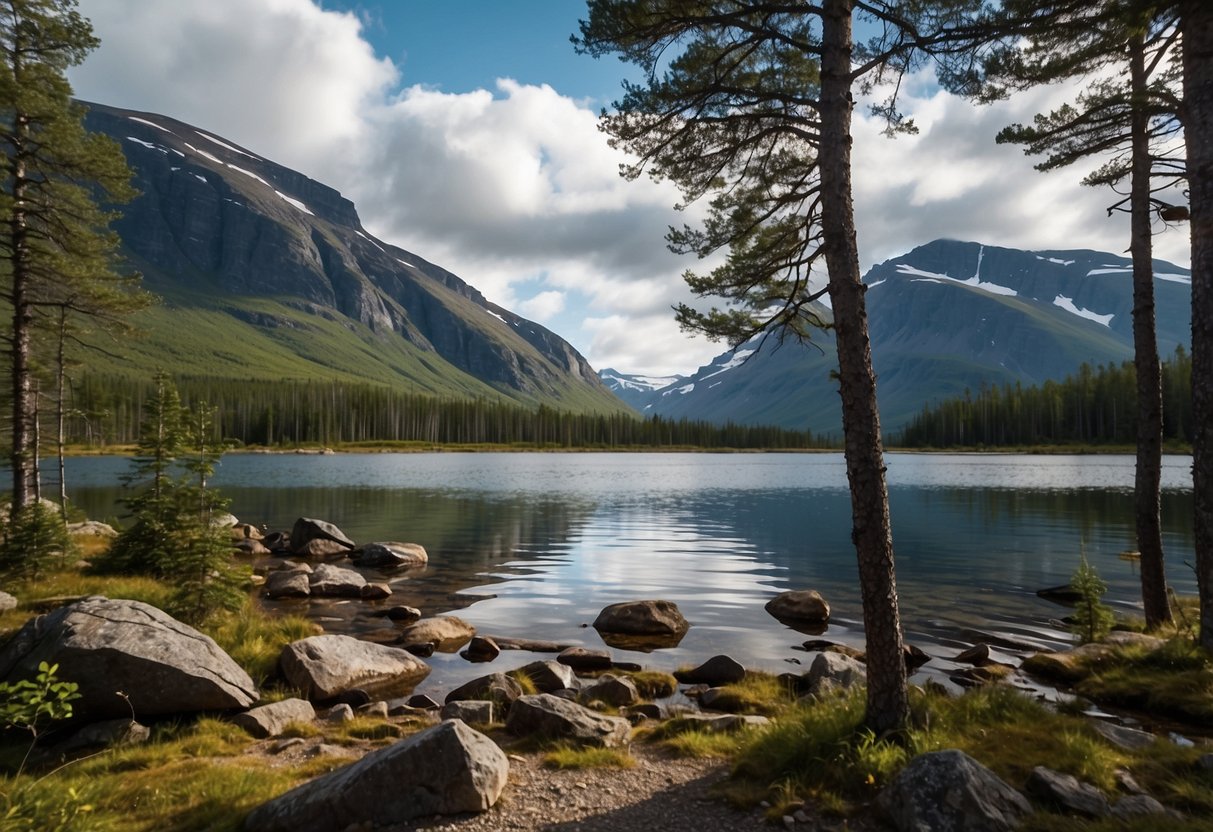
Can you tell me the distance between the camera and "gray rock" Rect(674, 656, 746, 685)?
49.6 ft

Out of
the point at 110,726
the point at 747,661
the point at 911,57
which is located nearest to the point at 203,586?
the point at 110,726

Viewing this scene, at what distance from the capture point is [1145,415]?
15445mm

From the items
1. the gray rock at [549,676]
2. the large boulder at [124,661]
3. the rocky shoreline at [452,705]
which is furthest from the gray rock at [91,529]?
the gray rock at [549,676]

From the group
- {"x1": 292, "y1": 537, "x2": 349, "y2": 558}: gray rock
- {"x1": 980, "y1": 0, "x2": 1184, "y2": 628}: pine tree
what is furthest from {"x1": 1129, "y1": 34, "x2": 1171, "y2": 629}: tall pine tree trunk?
{"x1": 292, "y1": 537, "x2": 349, "y2": 558}: gray rock

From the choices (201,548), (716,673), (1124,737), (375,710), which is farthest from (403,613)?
(1124,737)

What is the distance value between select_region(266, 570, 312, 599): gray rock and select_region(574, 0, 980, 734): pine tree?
19.1 m

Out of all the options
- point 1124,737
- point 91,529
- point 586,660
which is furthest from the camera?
point 91,529

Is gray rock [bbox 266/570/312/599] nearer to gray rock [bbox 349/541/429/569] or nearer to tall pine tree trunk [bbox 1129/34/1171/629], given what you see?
gray rock [bbox 349/541/429/569]

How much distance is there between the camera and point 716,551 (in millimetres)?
35688

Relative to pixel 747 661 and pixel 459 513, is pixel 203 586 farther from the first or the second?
pixel 459 513

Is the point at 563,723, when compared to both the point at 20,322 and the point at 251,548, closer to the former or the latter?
the point at 20,322

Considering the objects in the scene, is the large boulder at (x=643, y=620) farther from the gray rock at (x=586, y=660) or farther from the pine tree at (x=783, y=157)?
the pine tree at (x=783, y=157)

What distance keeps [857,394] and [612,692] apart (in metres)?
8.06

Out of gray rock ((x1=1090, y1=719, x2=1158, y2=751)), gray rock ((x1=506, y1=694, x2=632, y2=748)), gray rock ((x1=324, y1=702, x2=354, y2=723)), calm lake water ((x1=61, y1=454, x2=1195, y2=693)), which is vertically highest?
gray rock ((x1=1090, y1=719, x2=1158, y2=751))
